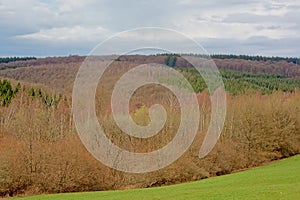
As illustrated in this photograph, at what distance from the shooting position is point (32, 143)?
33.8 meters

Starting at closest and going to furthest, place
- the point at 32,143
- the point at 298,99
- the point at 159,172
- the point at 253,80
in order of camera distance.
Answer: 1. the point at 32,143
2. the point at 159,172
3. the point at 298,99
4. the point at 253,80

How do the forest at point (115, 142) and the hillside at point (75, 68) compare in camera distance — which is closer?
the forest at point (115, 142)

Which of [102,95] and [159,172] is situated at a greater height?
[102,95]

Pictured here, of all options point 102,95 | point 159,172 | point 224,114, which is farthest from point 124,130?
point 102,95

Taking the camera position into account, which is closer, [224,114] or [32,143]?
[32,143]

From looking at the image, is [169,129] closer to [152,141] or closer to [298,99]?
[152,141]

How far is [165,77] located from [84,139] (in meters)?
25.7

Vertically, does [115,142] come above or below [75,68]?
below

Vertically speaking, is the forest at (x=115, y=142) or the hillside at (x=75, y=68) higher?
the hillside at (x=75, y=68)

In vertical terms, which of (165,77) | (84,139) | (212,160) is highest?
(165,77)

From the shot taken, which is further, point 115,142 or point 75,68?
point 75,68

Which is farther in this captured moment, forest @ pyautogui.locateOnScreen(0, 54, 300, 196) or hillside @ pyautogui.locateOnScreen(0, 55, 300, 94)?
hillside @ pyautogui.locateOnScreen(0, 55, 300, 94)

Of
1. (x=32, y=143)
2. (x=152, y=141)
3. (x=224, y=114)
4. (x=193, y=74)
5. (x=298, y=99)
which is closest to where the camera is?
(x=32, y=143)

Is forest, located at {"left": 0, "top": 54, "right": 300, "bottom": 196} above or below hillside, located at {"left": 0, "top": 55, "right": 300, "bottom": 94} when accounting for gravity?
below
